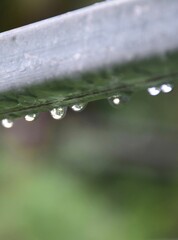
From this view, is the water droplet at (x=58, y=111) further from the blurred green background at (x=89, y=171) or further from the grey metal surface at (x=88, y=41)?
the blurred green background at (x=89, y=171)

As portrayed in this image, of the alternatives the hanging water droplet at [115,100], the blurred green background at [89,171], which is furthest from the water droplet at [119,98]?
the blurred green background at [89,171]

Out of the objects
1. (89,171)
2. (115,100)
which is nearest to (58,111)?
(115,100)

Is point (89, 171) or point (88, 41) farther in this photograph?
point (89, 171)

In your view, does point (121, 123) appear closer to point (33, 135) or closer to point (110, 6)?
point (33, 135)

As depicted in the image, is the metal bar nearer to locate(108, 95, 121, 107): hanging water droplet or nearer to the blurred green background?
locate(108, 95, 121, 107): hanging water droplet

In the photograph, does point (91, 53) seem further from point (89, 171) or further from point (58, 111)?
point (89, 171)

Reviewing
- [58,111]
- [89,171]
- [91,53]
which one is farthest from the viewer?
[89,171]

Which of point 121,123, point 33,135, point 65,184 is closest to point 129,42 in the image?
point 65,184
